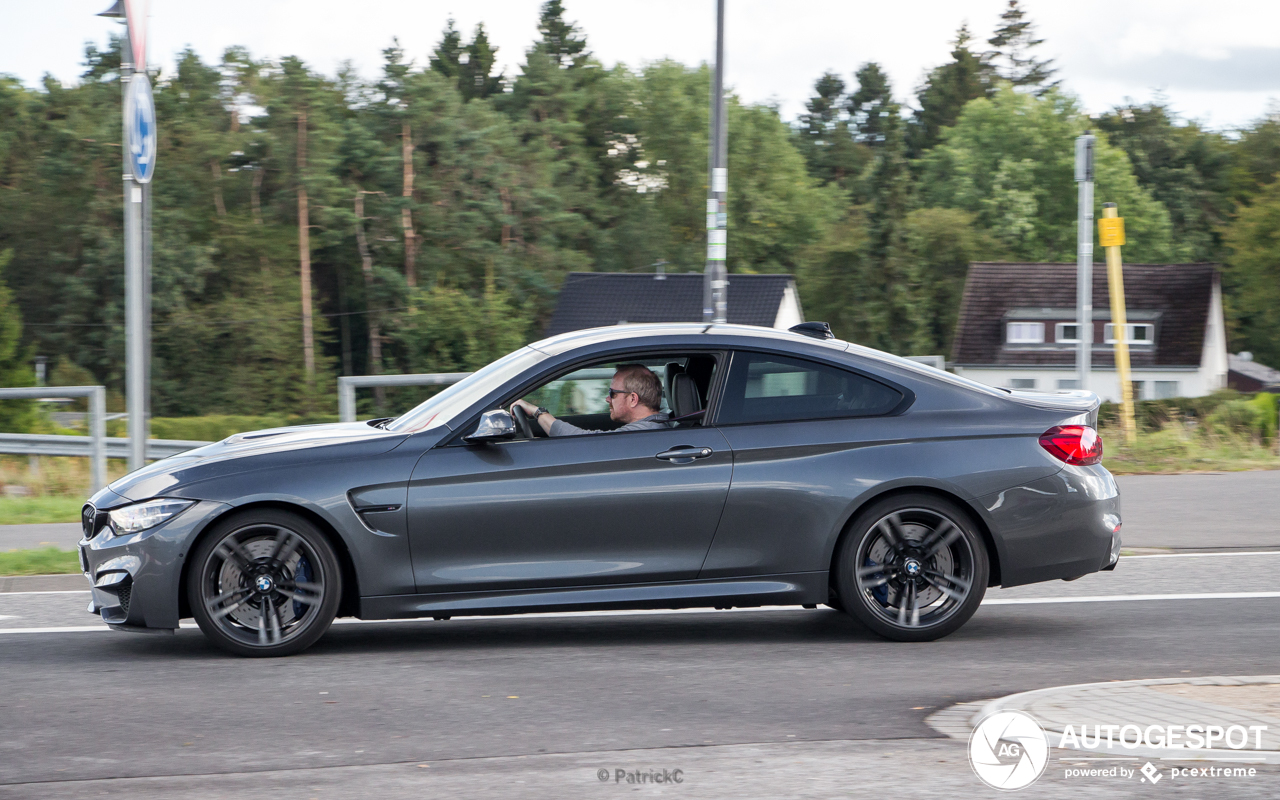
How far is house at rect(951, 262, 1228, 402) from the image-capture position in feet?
223

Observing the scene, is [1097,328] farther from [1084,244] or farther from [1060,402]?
[1060,402]

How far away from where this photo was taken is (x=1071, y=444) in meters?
7.03

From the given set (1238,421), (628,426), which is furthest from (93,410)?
(1238,421)

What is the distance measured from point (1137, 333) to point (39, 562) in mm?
66799

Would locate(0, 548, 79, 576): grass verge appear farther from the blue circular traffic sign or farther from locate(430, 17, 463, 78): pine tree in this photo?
locate(430, 17, 463, 78): pine tree

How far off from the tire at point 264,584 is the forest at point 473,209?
52.0 m

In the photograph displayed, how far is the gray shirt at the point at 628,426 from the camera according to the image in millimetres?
6859

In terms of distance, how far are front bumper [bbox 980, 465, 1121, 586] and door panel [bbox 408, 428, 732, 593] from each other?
4.44ft

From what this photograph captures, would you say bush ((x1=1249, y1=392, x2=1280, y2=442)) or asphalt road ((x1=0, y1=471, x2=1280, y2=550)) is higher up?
bush ((x1=1249, y1=392, x2=1280, y2=442))

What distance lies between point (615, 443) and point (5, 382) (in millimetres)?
52104

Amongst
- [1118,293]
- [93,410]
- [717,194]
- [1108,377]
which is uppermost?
[717,194]

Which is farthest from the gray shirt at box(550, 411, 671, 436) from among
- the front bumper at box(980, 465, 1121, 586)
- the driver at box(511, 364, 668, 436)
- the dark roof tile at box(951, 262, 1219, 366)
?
the dark roof tile at box(951, 262, 1219, 366)

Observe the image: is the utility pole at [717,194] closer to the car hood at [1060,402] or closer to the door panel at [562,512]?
the car hood at [1060,402]

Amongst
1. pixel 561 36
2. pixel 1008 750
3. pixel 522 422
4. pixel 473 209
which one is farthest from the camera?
pixel 561 36
